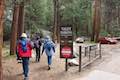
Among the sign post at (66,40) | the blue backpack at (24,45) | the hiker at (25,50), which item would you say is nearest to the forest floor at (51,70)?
the sign post at (66,40)

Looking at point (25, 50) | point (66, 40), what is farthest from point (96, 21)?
point (25, 50)

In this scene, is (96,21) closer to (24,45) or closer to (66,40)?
(66,40)

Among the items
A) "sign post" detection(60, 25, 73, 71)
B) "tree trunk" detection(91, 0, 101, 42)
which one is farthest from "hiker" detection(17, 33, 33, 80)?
"tree trunk" detection(91, 0, 101, 42)

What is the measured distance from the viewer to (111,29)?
6562cm

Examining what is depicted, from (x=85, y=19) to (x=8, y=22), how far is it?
22.7m

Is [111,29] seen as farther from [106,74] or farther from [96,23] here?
[106,74]

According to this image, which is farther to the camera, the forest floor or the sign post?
the sign post

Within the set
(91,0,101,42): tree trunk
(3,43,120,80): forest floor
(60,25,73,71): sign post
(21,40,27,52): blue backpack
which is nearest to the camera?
(21,40,27,52): blue backpack

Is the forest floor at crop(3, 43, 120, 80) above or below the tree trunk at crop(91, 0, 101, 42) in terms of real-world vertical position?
below

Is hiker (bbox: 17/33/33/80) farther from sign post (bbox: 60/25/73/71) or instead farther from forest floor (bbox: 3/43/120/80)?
sign post (bbox: 60/25/73/71)

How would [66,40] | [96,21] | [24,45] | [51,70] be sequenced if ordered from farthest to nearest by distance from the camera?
[96,21]
[51,70]
[66,40]
[24,45]

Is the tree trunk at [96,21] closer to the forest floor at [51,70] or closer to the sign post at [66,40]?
the forest floor at [51,70]

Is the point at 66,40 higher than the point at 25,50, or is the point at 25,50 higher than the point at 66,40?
the point at 66,40

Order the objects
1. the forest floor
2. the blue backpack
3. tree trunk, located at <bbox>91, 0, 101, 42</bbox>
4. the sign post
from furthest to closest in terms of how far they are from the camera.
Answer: tree trunk, located at <bbox>91, 0, 101, 42</bbox>
the sign post
the forest floor
the blue backpack
